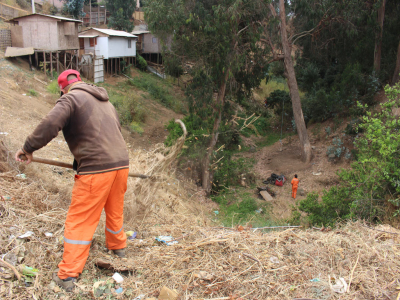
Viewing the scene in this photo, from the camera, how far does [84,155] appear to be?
112 inches

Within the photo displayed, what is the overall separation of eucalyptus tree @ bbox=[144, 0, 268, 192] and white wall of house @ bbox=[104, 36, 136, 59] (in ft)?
43.8

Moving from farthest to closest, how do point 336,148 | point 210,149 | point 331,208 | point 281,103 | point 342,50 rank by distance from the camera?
1. point 281,103
2. point 342,50
3. point 336,148
4. point 210,149
5. point 331,208

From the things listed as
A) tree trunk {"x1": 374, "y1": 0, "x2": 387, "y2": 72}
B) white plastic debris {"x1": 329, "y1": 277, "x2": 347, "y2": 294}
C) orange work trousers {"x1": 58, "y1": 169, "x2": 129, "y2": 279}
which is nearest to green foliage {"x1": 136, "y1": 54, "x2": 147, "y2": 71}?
tree trunk {"x1": 374, "y1": 0, "x2": 387, "y2": 72}

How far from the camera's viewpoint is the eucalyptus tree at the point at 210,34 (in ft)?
33.2

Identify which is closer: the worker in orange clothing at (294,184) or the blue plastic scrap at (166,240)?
the blue plastic scrap at (166,240)

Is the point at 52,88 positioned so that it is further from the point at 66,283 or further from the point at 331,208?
the point at 66,283

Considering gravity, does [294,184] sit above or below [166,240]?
below

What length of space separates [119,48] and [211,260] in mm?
23770

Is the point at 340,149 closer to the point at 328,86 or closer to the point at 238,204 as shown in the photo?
the point at 238,204

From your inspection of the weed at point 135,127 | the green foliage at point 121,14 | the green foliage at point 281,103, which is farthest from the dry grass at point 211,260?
the green foliage at point 121,14

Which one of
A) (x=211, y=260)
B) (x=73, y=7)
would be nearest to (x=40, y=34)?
(x=73, y=7)

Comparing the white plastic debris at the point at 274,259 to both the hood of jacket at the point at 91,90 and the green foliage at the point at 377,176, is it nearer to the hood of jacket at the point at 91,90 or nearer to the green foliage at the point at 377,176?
the hood of jacket at the point at 91,90

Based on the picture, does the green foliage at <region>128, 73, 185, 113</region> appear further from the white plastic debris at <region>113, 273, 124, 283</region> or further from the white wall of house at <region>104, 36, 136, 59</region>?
the white plastic debris at <region>113, 273, 124, 283</region>

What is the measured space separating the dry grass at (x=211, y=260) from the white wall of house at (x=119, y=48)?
2109 cm
